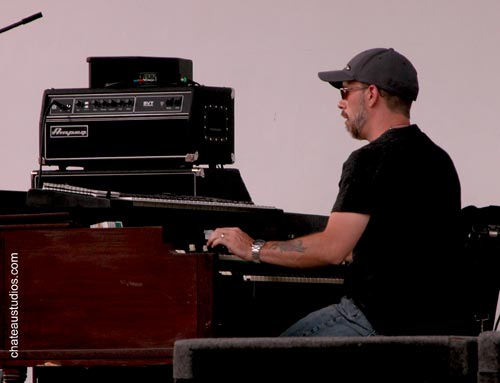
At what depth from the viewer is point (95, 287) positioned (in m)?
3.41

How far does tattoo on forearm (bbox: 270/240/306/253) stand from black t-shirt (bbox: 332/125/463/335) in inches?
6.1

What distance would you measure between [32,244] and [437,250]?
3.83ft

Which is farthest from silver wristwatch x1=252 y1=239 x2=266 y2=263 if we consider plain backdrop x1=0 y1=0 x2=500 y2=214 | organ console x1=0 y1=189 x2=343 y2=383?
plain backdrop x1=0 y1=0 x2=500 y2=214

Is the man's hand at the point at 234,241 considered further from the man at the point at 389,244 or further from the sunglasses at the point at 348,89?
the sunglasses at the point at 348,89

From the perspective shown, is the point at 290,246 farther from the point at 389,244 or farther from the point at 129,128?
the point at 129,128

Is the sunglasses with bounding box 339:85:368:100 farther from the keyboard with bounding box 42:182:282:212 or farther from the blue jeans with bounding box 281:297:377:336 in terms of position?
the blue jeans with bounding box 281:297:377:336

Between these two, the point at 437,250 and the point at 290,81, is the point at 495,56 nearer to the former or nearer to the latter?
the point at 290,81

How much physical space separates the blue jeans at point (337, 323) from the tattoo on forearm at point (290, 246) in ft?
0.63

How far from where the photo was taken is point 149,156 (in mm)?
4109

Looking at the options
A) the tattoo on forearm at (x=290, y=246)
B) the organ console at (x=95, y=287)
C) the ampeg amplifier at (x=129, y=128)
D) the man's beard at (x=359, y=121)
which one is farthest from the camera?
the ampeg amplifier at (x=129, y=128)

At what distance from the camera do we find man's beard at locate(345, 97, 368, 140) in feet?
11.8

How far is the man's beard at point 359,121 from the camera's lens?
141 inches

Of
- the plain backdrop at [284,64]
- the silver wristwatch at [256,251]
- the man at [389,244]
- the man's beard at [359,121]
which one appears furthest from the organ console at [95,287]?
the plain backdrop at [284,64]

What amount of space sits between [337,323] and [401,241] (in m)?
0.30
